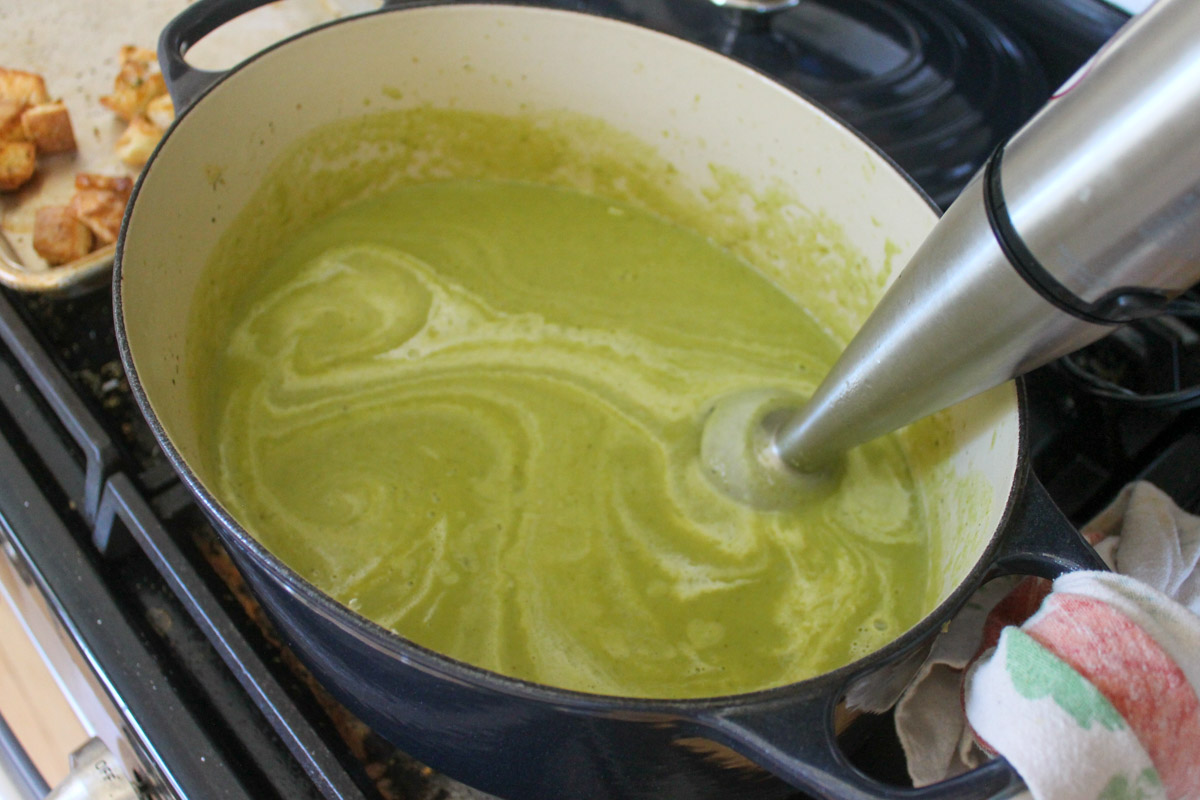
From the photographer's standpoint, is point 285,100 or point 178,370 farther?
point 285,100

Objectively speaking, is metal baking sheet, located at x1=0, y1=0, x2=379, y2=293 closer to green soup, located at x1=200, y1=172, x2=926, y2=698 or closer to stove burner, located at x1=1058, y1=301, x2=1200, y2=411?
green soup, located at x1=200, y1=172, x2=926, y2=698

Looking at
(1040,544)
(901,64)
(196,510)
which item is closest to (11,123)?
(196,510)

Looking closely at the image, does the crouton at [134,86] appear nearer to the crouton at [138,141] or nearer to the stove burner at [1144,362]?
the crouton at [138,141]

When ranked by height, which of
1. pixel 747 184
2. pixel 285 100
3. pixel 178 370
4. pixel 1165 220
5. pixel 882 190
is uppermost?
pixel 285 100

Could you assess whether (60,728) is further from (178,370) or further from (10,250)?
(10,250)

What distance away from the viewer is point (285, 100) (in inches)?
46.6

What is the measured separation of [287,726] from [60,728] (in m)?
A: 0.29

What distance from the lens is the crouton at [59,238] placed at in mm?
1141

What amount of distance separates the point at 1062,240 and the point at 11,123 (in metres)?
1.27

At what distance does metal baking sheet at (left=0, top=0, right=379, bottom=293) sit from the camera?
129 cm

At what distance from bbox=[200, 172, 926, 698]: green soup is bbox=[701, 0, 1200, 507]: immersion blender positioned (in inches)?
12.7

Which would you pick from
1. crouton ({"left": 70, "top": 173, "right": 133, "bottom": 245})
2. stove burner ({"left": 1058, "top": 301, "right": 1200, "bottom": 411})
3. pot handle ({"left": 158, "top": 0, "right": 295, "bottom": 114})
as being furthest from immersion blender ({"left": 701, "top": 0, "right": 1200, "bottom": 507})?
crouton ({"left": 70, "top": 173, "right": 133, "bottom": 245})

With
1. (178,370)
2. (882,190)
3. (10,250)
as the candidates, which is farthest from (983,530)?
(10,250)

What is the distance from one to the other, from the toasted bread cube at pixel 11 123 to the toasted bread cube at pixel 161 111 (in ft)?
0.51
